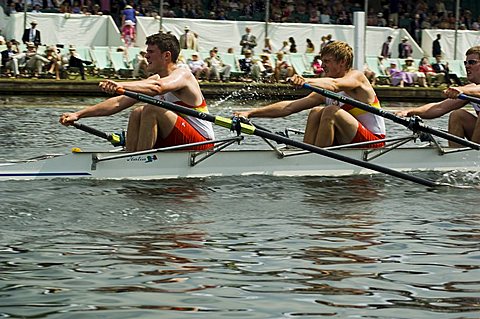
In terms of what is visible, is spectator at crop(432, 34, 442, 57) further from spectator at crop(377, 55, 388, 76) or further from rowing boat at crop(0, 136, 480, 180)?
rowing boat at crop(0, 136, 480, 180)

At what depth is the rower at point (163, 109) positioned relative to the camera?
11.5m

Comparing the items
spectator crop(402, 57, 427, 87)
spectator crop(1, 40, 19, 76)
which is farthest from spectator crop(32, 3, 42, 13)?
spectator crop(402, 57, 427, 87)

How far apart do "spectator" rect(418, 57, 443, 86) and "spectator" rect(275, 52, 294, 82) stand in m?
4.28

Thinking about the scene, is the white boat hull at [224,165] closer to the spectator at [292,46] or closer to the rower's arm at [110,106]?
the rower's arm at [110,106]

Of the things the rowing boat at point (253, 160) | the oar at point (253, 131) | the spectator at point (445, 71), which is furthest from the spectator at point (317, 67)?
the oar at point (253, 131)

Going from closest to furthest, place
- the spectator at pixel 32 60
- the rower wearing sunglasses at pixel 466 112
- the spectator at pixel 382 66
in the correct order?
the rower wearing sunglasses at pixel 466 112
the spectator at pixel 32 60
the spectator at pixel 382 66

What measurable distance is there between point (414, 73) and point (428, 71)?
0.68 metres

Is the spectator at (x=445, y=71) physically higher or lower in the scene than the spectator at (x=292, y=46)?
lower

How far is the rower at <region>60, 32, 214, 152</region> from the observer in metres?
11.5

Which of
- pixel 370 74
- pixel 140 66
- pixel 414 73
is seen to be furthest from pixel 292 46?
pixel 140 66

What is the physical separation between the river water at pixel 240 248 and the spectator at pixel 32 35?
17054 mm

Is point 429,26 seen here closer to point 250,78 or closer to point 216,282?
point 250,78

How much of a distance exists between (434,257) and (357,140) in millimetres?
3917

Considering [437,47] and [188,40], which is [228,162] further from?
[437,47]
